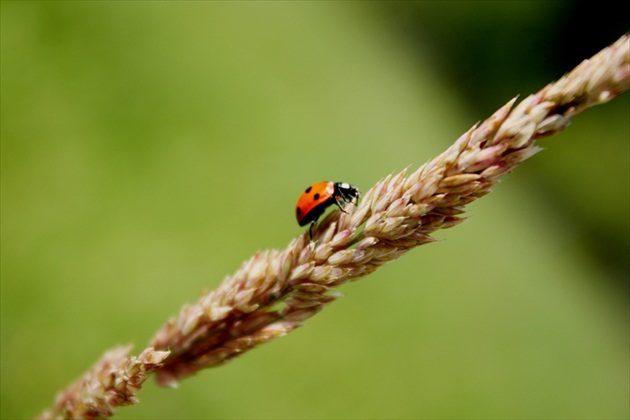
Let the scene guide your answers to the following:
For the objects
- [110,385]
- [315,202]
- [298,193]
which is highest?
[298,193]

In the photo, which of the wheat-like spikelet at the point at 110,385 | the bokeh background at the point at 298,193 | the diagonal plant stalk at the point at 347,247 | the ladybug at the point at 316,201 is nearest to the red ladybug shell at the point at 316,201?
the ladybug at the point at 316,201

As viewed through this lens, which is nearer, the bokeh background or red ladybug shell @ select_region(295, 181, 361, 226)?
red ladybug shell @ select_region(295, 181, 361, 226)

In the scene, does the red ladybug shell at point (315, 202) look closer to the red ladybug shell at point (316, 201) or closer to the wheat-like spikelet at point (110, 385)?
the red ladybug shell at point (316, 201)

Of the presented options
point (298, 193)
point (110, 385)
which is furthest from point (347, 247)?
point (298, 193)

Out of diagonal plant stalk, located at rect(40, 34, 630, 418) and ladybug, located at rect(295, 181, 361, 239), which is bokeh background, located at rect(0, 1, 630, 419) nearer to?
ladybug, located at rect(295, 181, 361, 239)

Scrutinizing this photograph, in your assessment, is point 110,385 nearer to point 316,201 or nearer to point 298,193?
point 316,201

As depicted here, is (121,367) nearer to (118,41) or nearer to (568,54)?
(118,41)

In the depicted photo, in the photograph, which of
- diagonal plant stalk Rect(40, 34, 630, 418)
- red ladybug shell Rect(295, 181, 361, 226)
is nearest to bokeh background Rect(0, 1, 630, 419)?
red ladybug shell Rect(295, 181, 361, 226)
